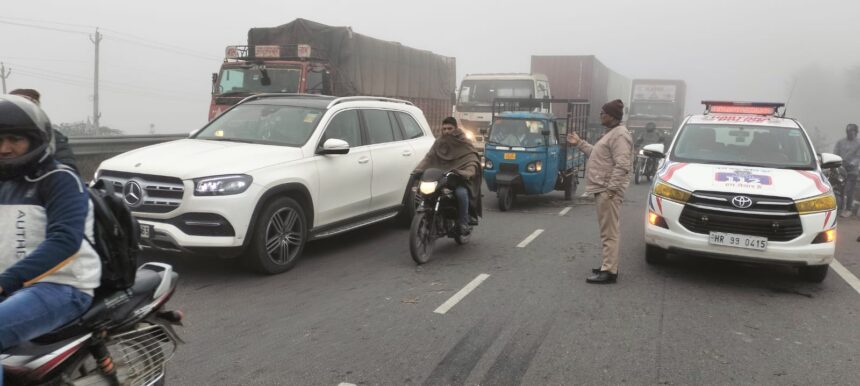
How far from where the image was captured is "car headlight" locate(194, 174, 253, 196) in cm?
534

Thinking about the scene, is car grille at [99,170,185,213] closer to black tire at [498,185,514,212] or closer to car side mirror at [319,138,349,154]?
car side mirror at [319,138,349,154]

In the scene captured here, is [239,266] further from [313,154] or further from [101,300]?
[101,300]

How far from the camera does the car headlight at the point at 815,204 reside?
18.5 ft

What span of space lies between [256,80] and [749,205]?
33.2 ft

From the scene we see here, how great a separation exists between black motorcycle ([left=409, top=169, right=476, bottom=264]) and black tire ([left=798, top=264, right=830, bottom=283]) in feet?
12.1

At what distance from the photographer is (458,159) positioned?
7.32m

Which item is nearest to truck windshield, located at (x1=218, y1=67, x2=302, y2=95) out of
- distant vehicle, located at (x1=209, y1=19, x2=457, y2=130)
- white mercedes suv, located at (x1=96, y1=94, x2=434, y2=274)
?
distant vehicle, located at (x1=209, y1=19, x2=457, y2=130)

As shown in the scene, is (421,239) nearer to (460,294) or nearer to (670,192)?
(460,294)

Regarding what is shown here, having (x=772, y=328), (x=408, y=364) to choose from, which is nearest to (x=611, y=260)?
(x=772, y=328)

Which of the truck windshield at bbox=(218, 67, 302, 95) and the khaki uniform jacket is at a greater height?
the truck windshield at bbox=(218, 67, 302, 95)

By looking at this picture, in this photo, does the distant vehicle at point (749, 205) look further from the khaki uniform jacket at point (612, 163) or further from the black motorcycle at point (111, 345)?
the black motorcycle at point (111, 345)

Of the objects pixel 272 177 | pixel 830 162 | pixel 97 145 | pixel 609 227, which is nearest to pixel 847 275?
pixel 830 162

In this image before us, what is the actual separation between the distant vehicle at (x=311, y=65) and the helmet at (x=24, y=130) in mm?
10325

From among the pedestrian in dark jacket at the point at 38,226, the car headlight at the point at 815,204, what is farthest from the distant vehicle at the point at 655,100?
the pedestrian in dark jacket at the point at 38,226
